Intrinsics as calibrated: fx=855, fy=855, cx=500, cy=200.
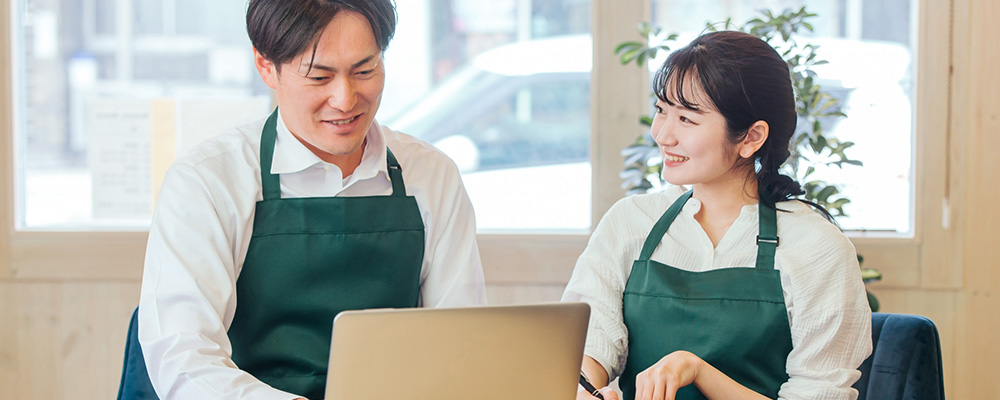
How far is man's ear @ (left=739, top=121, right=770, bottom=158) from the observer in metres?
1.40

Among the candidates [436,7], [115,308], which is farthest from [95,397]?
[436,7]

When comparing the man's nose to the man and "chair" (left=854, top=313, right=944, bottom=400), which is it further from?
"chair" (left=854, top=313, right=944, bottom=400)

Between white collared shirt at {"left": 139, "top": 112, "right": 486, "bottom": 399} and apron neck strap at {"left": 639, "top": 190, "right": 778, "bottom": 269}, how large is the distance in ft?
1.13

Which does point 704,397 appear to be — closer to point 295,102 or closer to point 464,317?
point 464,317

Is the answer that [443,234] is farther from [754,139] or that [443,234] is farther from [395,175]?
[754,139]

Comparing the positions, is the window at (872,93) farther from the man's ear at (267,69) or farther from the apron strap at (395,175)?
the man's ear at (267,69)

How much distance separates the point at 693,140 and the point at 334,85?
579 millimetres

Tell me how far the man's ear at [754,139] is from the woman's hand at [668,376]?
0.36 meters

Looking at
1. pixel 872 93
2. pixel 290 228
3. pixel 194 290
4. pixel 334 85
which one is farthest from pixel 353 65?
pixel 872 93

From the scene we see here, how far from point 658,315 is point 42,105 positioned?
7.11 ft

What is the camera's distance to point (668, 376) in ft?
3.99

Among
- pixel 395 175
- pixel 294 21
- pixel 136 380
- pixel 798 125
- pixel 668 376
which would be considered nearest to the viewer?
pixel 668 376

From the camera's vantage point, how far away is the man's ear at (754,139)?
1.40 m

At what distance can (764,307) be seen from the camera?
1332 millimetres
